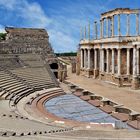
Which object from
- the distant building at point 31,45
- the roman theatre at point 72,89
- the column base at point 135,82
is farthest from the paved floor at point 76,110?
the distant building at point 31,45

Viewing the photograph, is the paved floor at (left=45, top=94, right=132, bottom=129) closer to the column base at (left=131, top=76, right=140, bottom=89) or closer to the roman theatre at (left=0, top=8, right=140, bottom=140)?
the roman theatre at (left=0, top=8, right=140, bottom=140)

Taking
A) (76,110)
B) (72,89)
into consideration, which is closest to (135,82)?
(72,89)

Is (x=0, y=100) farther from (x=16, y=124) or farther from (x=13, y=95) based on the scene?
(x=16, y=124)

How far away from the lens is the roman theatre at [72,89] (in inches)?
638

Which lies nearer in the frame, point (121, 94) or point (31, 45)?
point (121, 94)

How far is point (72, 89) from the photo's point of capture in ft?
118

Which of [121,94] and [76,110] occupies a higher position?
[121,94]

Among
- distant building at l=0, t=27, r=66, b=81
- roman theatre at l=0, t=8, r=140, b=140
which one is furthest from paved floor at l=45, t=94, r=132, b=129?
distant building at l=0, t=27, r=66, b=81

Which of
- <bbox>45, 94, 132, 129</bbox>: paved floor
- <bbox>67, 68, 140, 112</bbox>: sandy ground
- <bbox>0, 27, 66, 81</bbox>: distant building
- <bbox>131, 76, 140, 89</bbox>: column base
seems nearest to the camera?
<bbox>45, 94, 132, 129</bbox>: paved floor

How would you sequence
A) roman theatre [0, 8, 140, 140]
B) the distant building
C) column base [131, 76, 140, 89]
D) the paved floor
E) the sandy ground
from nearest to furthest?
roman theatre [0, 8, 140, 140]
the paved floor
the sandy ground
column base [131, 76, 140, 89]
the distant building

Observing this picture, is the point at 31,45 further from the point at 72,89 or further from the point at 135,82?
the point at 135,82

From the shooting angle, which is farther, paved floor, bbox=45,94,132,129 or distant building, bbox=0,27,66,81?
distant building, bbox=0,27,66,81

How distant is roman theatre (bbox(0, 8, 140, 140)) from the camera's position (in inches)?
638

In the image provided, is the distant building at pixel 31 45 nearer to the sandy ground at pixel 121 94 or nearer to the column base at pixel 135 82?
the sandy ground at pixel 121 94
